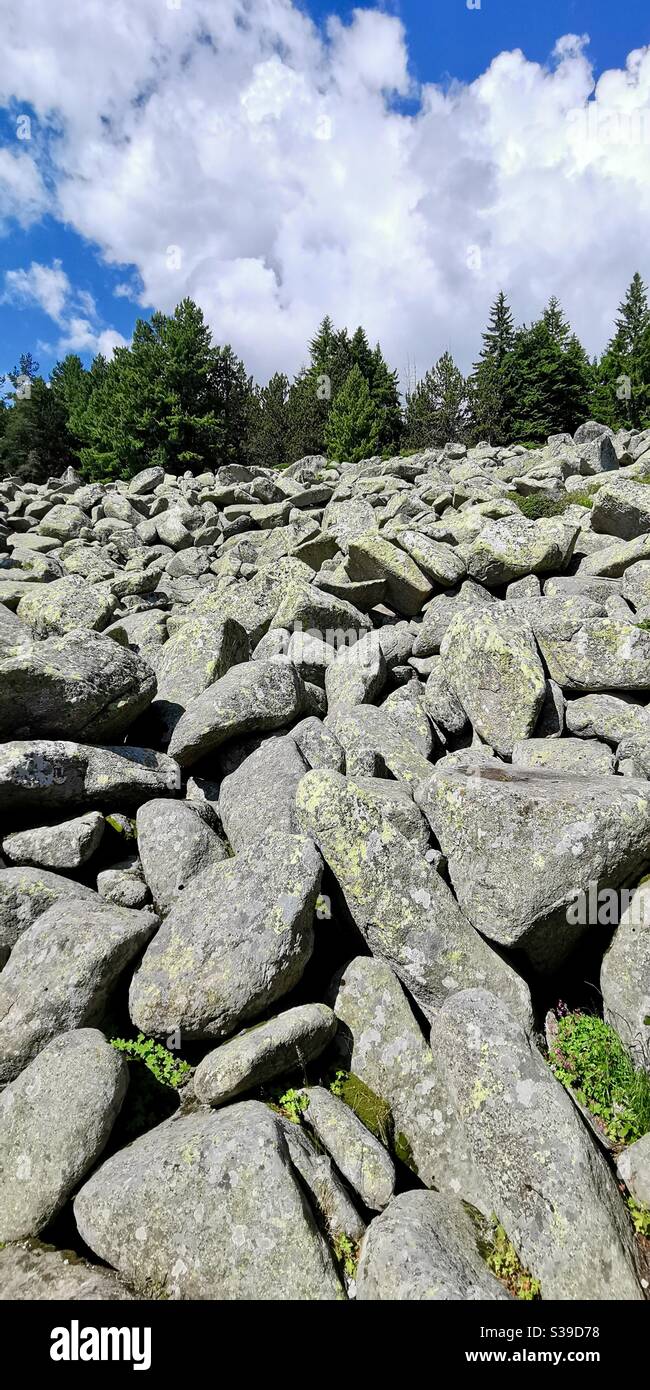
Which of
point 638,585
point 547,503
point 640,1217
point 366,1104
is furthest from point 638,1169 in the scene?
point 547,503

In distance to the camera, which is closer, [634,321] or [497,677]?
[497,677]

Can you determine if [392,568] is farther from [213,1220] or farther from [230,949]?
[213,1220]

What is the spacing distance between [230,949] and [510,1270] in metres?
2.94

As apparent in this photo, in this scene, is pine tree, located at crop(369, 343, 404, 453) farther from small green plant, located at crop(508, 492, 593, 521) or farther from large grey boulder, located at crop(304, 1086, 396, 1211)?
large grey boulder, located at crop(304, 1086, 396, 1211)

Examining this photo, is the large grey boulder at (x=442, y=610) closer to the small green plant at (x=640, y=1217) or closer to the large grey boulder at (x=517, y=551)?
the large grey boulder at (x=517, y=551)

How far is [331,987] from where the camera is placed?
243 inches

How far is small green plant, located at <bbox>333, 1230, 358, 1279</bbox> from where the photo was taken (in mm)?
4270

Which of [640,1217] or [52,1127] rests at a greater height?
[52,1127]

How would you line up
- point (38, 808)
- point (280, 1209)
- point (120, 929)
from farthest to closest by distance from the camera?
point (38, 808) → point (120, 929) → point (280, 1209)

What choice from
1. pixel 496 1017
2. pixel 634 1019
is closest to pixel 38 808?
pixel 496 1017

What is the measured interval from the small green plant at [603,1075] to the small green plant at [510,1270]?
122cm

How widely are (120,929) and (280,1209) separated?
8.35ft

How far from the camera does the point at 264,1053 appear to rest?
510 cm

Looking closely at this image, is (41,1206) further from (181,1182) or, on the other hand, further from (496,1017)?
(496,1017)
